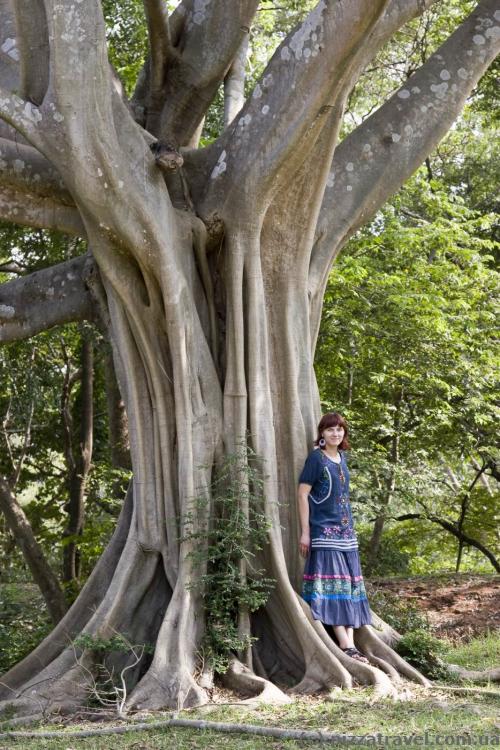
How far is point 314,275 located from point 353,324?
2.66m

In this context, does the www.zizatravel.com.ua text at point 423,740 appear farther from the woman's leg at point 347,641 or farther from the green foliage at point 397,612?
the green foliage at point 397,612

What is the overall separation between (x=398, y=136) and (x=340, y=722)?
445cm

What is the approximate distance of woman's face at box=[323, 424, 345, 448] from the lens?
6.52m

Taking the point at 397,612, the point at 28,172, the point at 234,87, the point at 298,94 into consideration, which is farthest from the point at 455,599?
the point at 28,172

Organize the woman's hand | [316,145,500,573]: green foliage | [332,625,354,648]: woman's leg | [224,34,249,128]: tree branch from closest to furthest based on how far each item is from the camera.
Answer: [332,625,354,648]: woman's leg < the woman's hand < [224,34,249,128]: tree branch < [316,145,500,573]: green foliage

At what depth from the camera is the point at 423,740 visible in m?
4.43

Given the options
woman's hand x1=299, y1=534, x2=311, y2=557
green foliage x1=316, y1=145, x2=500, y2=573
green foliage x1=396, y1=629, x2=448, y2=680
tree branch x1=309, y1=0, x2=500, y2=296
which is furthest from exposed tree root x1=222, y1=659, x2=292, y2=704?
green foliage x1=316, y1=145, x2=500, y2=573

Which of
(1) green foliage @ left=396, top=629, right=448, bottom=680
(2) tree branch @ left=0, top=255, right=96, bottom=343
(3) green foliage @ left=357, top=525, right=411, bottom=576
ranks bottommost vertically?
(1) green foliage @ left=396, top=629, right=448, bottom=680

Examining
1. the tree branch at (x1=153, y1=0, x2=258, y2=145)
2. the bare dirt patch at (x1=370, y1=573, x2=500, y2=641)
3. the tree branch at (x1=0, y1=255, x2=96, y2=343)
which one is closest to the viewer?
the tree branch at (x1=153, y1=0, x2=258, y2=145)

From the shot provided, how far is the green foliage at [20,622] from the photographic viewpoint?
8047 millimetres

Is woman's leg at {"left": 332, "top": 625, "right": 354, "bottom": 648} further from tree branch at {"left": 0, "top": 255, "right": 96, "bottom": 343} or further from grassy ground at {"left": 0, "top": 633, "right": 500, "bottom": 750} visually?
tree branch at {"left": 0, "top": 255, "right": 96, "bottom": 343}

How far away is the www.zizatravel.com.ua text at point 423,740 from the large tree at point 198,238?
49.8 inches

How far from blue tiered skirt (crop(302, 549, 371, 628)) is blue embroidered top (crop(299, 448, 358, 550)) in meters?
0.10

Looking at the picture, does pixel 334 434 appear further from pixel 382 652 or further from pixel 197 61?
pixel 197 61
